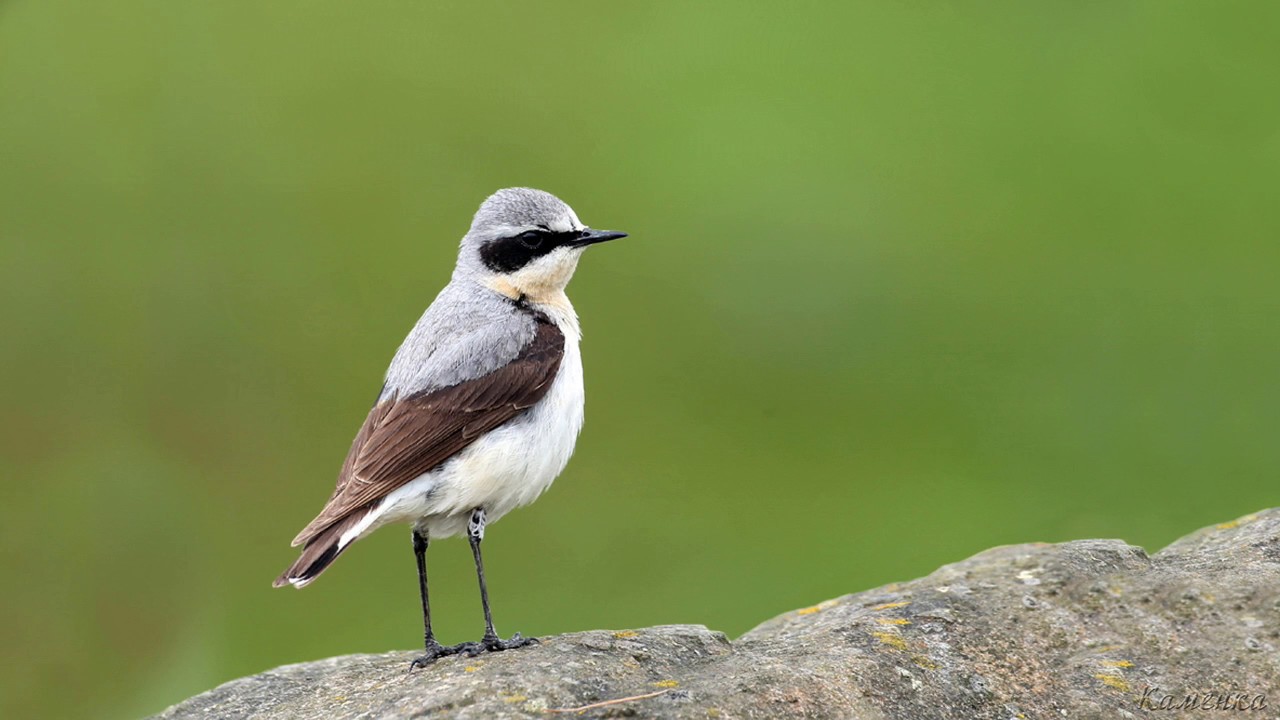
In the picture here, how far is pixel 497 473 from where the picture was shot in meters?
7.45

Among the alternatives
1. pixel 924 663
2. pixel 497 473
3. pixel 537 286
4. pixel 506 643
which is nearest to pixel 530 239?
pixel 537 286

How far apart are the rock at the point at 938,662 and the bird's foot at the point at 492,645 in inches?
5.2

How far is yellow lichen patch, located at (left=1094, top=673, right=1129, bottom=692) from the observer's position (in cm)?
628

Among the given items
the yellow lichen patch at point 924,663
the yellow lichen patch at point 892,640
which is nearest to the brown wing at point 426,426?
the yellow lichen patch at point 892,640

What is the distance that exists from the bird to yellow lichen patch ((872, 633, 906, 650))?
176 centimetres

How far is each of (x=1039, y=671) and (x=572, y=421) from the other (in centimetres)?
290

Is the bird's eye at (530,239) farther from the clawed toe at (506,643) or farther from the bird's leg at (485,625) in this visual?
the clawed toe at (506,643)

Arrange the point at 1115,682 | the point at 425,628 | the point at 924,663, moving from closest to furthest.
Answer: the point at 1115,682, the point at 924,663, the point at 425,628

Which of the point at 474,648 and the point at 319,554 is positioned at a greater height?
the point at 319,554

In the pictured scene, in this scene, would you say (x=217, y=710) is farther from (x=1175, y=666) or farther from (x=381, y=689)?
(x=1175, y=666)

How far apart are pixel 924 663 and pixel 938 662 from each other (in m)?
0.08

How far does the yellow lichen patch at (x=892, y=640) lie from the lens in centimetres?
659

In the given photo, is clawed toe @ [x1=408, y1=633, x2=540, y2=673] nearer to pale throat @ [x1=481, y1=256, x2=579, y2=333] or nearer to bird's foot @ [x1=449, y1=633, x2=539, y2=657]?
bird's foot @ [x1=449, y1=633, x2=539, y2=657]

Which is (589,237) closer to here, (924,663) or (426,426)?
(426,426)
